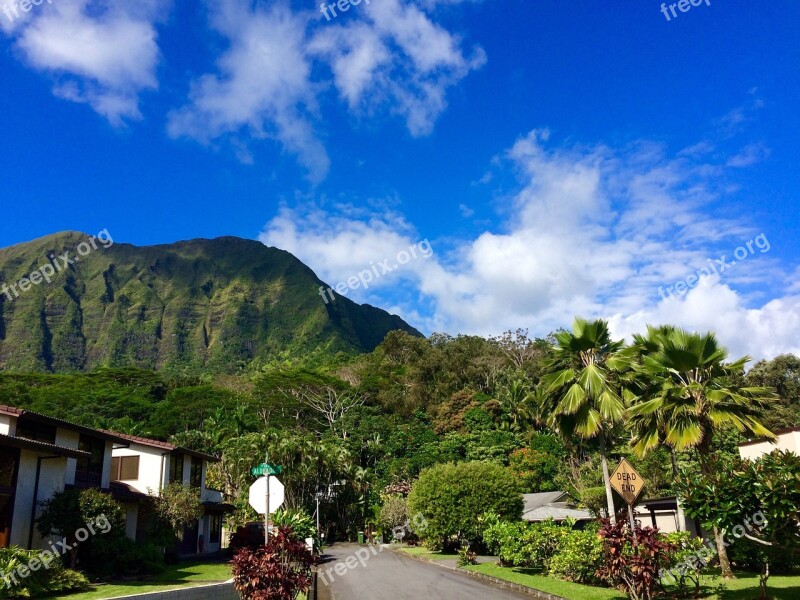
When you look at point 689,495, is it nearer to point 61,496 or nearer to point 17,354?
point 61,496

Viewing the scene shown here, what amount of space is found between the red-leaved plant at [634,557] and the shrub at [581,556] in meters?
6.33

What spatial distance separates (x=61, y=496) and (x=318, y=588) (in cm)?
920

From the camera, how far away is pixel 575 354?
22047 mm

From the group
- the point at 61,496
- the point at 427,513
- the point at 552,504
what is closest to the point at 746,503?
the point at 61,496

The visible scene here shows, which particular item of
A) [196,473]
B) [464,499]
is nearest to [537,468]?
[464,499]

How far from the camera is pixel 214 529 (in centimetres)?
3594

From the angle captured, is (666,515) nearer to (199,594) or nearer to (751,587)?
(751,587)

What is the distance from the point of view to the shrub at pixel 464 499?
32219 millimetres

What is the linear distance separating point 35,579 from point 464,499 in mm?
22146

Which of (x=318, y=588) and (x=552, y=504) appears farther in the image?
(x=552, y=504)

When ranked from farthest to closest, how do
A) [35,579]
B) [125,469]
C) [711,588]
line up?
[125,469] → [711,588] → [35,579]

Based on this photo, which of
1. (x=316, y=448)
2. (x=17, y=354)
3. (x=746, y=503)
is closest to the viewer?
(x=746, y=503)

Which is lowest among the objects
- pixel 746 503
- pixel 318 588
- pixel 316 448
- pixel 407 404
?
pixel 318 588

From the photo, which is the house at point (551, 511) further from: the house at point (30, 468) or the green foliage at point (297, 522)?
the house at point (30, 468)
